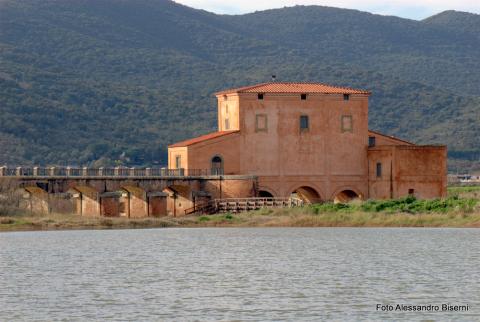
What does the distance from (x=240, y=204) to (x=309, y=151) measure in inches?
382

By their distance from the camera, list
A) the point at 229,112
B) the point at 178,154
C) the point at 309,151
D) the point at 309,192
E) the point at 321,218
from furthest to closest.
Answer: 1. the point at 309,192
2. the point at 229,112
3. the point at 309,151
4. the point at 178,154
5. the point at 321,218

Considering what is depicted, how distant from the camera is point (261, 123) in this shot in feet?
272

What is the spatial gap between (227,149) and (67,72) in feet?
342

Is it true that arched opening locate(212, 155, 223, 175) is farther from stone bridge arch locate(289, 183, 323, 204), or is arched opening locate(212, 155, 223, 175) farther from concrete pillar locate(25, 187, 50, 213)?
concrete pillar locate(25, 187, 50, 213)

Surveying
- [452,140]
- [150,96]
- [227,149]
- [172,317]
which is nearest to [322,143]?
[227,149]

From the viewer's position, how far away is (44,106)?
148125mm

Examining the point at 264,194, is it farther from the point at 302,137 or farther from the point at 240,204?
the point at 240,204

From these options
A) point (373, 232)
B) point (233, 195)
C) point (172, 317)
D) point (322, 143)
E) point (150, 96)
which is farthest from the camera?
point (150, 96)

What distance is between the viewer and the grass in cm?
6762

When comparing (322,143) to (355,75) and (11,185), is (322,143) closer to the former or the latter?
(11,185)

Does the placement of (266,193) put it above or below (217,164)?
below

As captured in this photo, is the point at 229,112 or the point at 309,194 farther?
the point at 309,194

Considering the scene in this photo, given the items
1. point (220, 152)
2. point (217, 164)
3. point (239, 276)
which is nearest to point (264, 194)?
point (217, 164)

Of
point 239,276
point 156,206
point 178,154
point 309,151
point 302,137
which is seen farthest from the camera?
point 309,151
